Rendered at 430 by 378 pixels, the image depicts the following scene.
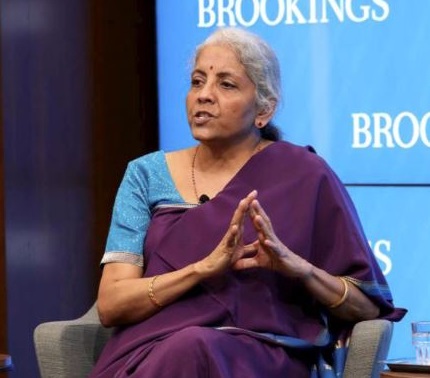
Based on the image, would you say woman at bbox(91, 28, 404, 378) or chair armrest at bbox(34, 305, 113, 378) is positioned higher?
woman at bbox(91, 28, 404, 378)

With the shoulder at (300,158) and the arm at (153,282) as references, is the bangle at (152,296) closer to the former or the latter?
the arm at (153,282)

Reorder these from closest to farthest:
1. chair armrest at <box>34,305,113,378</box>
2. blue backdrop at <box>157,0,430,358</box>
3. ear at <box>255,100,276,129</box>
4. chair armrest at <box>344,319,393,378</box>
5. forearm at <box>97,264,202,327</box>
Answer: chair armrest at <box>344,319,393,378</box>
forearm at <box>97,264,202,327</box>
chair armrest at <box>34,305,113,378</box>
ear at <box>255,100,276,129</box>
blue backdrop at <box>157,0,430,358</box>

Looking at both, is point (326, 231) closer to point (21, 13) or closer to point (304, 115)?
point (304, 115)

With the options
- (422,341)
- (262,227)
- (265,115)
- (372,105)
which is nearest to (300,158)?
(265,115)

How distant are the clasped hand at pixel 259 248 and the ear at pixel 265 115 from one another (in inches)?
13.2

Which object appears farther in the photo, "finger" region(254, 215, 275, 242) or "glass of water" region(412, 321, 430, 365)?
"finger" region(254, 215, 275, 242)

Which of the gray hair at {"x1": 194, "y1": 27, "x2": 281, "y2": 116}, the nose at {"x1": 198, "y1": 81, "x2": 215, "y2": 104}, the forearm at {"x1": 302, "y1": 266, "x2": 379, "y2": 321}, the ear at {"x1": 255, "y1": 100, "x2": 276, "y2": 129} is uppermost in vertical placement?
the gray hair at {"x1": 194, "y1": 27, "x2": 281, "y2": 116}

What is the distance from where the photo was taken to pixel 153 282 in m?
3.08

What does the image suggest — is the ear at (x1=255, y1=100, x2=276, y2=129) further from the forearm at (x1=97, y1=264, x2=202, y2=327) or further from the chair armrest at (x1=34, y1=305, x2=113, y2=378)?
the chair armrest at (x1=34, y1=305, x2=113, y2=378)

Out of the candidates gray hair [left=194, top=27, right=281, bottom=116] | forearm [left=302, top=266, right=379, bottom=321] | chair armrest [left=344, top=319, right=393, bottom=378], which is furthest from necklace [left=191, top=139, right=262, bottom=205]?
chair armrest [left=344, top=319, right=393, bottom=378]

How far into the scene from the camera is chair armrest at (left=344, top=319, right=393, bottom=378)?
2904 millimetres

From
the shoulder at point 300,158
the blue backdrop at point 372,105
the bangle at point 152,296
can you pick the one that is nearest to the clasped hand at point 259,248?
the bangle at point 152,296

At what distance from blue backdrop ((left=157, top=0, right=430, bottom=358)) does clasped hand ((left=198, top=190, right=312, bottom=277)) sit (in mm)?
1028

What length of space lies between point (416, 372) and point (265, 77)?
36.9 inches
